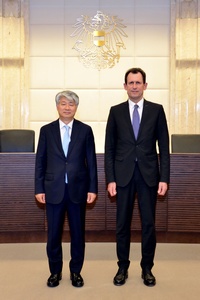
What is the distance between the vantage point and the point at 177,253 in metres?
3.53

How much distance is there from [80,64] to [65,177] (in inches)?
153

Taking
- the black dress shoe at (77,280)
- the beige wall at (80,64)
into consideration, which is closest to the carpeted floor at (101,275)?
the black dress shoe at (77,280)

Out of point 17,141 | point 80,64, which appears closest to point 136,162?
point 17,141

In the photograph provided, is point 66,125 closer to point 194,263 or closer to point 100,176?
point 100,176

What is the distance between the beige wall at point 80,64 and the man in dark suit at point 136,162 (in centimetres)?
352

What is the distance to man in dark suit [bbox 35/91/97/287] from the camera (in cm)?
261

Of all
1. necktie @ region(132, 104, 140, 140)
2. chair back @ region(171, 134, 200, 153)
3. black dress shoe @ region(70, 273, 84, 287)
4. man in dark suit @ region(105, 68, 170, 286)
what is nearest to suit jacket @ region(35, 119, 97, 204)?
man in dark suit @ region(105, 68, 170, 286)

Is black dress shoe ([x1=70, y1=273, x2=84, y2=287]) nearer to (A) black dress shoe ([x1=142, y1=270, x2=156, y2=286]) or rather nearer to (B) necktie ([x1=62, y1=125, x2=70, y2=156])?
(A) black dress shoe ([x1=142, y1=270, x2=156, y2=286])

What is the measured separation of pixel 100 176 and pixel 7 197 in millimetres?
926

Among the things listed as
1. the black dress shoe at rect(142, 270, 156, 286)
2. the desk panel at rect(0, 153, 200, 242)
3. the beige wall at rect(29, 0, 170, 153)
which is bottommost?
the black dress shoe at rect(142, 270, 156, 286)

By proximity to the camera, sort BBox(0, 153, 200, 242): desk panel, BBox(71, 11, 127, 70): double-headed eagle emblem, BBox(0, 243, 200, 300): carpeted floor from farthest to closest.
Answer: BBox(71, 11, 127, 70): double-headed eagle emblem
BBox(0, 153, 200, 242): desk panel
BBox(0, 243, 200, 300): carpeted floor

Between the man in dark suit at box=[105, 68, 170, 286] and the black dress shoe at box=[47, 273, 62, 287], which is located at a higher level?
the man in dark suit at box=[105, 68, 170, 286]

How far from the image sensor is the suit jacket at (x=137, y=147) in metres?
2.65

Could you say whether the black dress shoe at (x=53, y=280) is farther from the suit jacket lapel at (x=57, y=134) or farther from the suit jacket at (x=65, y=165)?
the suit jacket lapel at (x=57, y=134)
